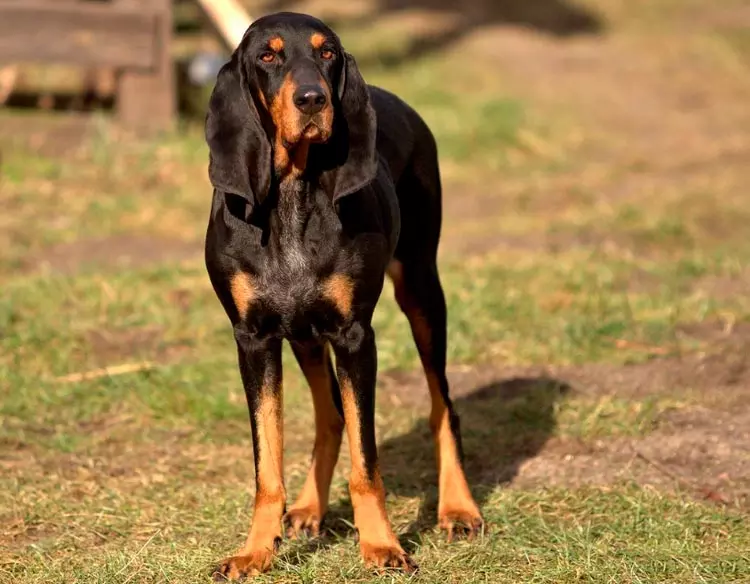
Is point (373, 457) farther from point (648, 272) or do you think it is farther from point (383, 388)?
point (648, 272)

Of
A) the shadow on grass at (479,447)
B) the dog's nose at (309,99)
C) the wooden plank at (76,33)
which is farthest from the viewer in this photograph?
the wooden plank at (76,33)

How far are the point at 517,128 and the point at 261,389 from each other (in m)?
7.70

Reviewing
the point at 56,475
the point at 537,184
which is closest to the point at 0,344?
the point at 56,475

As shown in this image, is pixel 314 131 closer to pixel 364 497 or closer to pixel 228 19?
pixel 364 497

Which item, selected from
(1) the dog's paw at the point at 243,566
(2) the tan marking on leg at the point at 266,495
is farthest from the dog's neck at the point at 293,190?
(1) the dog's paw at the point at 243,566

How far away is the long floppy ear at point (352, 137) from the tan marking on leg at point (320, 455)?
38.1 inches

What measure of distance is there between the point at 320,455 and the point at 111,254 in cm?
412

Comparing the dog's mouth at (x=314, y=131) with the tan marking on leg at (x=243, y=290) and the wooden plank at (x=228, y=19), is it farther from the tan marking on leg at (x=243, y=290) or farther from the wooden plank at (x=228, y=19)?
the wooden plank at (x=228, y=19)

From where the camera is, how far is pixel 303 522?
4.86 meters

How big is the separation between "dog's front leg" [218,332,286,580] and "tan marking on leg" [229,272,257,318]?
12 centimetres

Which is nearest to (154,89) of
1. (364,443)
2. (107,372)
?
(107,372)

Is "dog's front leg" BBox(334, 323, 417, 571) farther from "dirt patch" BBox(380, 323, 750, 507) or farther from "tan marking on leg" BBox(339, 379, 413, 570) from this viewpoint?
"dirt patch" BBox(380, 323, 750, 507)

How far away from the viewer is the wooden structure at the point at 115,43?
1031cm

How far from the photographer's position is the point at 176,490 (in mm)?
5289
